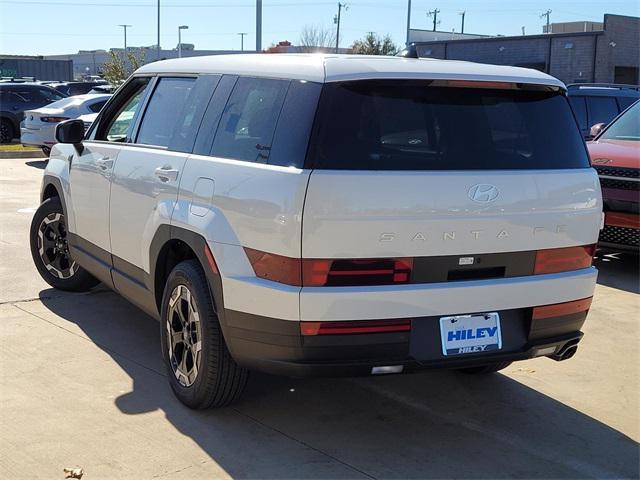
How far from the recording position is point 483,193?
3.91m

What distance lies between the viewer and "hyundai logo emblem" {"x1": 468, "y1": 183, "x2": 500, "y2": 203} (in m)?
3.89

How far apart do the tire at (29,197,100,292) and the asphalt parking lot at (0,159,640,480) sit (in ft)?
2.39

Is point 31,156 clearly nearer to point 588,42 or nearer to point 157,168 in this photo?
point 157,168

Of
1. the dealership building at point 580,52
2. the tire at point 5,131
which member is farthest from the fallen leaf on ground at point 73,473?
the dealership building at point 580,52

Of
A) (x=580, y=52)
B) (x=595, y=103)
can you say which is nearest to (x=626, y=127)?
(x=595, y=103)

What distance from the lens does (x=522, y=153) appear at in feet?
13.8

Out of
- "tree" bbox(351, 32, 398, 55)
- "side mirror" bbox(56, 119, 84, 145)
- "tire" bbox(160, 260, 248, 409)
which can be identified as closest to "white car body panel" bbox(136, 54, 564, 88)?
"tire" bbox(160, 260, 248, 409)

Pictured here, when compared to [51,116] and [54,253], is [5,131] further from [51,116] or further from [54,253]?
[54,253]

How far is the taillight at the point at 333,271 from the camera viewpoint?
368cm

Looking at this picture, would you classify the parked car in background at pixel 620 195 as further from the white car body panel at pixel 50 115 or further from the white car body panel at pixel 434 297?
the white car body panel at pixel 50 115

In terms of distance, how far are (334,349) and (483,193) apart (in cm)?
102

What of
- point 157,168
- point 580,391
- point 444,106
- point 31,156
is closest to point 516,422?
point 580,391

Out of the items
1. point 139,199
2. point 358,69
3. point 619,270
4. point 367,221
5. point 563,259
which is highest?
point 358,69

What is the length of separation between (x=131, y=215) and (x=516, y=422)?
2558mm
